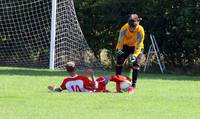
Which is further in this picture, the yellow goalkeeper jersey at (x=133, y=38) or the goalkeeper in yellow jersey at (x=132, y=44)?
the yellow goalkeeper jersey at (x=133, y=38)

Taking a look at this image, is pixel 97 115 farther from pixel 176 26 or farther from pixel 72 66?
pixel 176 26

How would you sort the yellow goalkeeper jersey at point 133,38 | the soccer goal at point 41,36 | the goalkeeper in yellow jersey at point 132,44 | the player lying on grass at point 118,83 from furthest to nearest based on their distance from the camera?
the soccer goal at point 41,36 < the yellow goalkeeper jersey at point 133,38 < the goalkeeper in yellow jersey at point 132,44 < the player lying on grass at point 118,83

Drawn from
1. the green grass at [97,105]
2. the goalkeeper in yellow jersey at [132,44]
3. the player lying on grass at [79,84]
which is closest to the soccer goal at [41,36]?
the goalkeeper in yellow jersey at [132,44]

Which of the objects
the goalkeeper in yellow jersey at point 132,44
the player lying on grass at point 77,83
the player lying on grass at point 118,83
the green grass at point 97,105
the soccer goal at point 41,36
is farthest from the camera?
the soccer goal at point 41,36

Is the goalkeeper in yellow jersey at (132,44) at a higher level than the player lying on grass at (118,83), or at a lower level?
higher

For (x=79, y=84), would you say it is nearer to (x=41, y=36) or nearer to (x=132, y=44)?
(x=132, y=44)

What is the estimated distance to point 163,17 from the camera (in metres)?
23.1

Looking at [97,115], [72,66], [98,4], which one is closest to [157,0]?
[98,4]

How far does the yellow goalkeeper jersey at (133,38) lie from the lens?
518 inches

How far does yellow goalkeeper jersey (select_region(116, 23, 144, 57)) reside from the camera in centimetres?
1316

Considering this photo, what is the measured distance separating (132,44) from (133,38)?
0.19 meters

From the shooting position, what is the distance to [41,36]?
23906 millimetres

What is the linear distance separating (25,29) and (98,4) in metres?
2.83

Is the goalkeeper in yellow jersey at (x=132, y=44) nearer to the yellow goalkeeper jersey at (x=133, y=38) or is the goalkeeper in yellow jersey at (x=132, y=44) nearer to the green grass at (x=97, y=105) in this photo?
the yellow goalkeeper jersey at (x=133, y=38)
